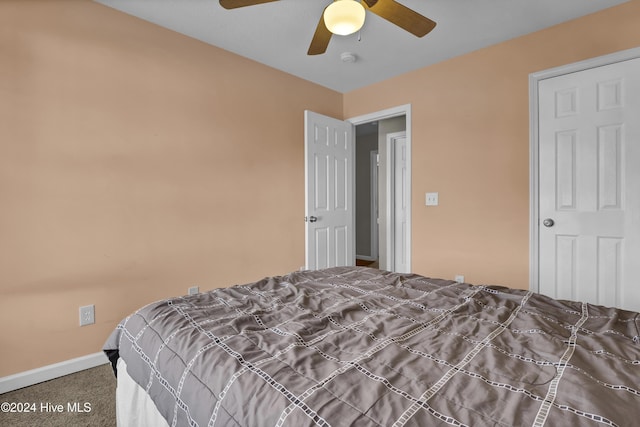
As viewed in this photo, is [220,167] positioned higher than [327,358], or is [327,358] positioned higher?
[220,167]

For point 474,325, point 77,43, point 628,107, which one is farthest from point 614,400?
point 77,43

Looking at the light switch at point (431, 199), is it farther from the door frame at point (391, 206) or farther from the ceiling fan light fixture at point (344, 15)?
the ceiling fan light fixture at point (344, 15)

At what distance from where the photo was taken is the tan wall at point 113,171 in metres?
1.93

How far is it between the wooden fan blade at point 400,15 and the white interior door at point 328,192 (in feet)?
5.10

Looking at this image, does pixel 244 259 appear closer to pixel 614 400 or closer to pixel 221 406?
pixel 221 406

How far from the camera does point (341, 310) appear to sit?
49.8 inches

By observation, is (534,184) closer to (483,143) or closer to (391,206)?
(483,143)

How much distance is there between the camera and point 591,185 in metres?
2.29

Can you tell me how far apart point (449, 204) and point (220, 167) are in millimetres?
2137

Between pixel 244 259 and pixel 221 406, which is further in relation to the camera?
pixel 244 259

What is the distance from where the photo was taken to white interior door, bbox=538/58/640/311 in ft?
7.06

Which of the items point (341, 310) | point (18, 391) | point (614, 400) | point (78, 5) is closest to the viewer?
point (614, 400)

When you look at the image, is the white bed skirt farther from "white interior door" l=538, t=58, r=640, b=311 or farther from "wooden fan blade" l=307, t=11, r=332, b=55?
"white interior door" l=538, t=58, r=640, b=311

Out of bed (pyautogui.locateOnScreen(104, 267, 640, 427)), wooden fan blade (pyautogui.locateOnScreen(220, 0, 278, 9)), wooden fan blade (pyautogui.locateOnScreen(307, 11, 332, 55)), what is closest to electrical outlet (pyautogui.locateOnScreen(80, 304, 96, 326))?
bed (pyautogui.locateOnScreen(104, 267, 640, 427))
